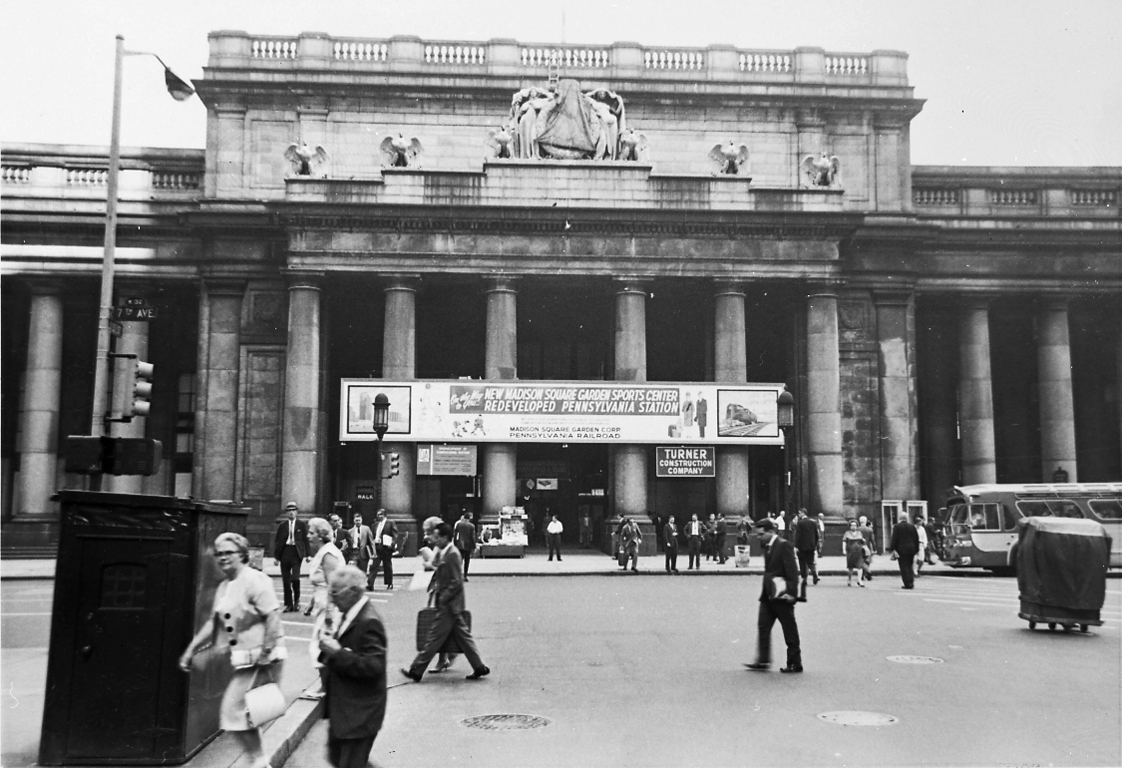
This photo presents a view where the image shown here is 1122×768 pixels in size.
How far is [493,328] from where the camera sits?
121 feet

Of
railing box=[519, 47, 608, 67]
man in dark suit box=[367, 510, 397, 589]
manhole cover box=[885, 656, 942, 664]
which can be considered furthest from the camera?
railing box=[519, 47, 608, 67]

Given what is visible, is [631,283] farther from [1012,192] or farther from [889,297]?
[1012,192]

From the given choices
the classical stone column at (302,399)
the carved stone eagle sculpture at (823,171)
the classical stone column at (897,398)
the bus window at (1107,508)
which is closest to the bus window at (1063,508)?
the bus window at (1107,508)

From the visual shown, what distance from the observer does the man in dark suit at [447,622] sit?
40.5ft

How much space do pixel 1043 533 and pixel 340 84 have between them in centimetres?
3200

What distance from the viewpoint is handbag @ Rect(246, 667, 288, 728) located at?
7.30 meters

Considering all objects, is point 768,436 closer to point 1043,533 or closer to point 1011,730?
point 1043,533

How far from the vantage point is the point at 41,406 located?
38.7m

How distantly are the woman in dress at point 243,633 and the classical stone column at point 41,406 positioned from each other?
3403 centimetres

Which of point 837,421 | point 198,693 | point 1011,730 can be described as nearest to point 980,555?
point 837,421

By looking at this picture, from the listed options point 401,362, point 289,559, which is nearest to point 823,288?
point 401,362

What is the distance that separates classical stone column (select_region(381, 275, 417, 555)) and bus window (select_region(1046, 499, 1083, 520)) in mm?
19981

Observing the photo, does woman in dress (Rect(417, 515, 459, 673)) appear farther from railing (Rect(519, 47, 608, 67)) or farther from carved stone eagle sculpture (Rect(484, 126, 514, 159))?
railing (Rect(519, 47, 608, 67))

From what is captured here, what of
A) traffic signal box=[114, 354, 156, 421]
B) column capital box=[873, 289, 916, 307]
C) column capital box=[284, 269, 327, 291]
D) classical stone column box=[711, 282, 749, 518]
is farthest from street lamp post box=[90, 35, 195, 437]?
column capital box=[873, 289, 916, 307]
